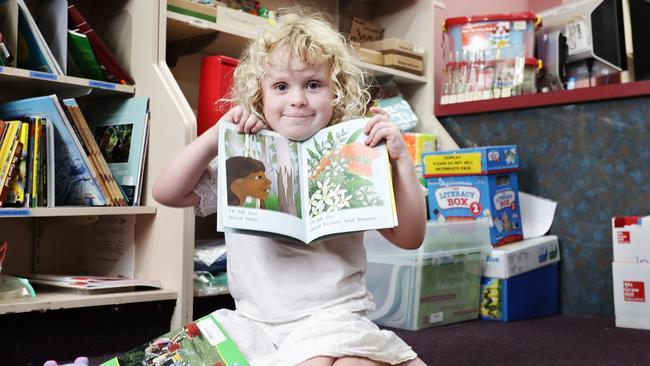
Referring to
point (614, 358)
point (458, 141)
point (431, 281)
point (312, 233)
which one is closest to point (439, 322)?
point (431, 281)

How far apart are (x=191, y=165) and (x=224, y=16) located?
844 millimetres

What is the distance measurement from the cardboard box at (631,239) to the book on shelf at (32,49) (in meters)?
1.49

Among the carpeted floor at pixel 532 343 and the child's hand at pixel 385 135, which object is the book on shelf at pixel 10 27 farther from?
the carpeted floor at pixel 532 343

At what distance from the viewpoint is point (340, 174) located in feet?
3.16

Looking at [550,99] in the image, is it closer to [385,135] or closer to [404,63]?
[404,63]

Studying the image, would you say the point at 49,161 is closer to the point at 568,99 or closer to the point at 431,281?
the point at 431,281

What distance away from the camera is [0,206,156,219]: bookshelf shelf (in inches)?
52.8

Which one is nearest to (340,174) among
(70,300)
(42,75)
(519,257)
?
(70,300)

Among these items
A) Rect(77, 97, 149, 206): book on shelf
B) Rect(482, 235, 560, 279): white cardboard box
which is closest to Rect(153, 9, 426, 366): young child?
Rect(77, 97, 149, 206): book on shelf

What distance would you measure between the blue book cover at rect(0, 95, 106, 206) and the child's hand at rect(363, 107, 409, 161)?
0.80m

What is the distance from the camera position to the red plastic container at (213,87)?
171cm

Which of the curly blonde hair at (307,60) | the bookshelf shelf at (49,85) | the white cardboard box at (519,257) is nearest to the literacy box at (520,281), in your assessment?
the white cardboard box at (519,257)

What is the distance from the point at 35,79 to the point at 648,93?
1.63 m

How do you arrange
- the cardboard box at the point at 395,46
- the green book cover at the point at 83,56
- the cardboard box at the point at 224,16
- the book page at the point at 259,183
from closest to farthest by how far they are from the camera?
the book page at the point at 259,183 < the green book cover at the point at 83,56 < the cardboard box at the point at 224,16 < the cardboard box at the point at 395,46
